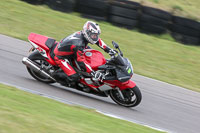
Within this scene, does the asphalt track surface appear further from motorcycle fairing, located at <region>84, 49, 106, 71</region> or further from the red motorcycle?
motorcycle fairing, located at <region>84, 49, 106, 71</region>

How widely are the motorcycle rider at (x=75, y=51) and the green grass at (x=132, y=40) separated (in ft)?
11.4

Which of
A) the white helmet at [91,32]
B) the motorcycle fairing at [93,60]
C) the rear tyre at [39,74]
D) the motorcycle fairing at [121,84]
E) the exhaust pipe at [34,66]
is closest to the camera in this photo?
the white helmet at [91,32]

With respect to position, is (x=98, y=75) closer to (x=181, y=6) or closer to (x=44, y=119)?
(x=44, y=119)

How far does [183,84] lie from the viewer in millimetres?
10805

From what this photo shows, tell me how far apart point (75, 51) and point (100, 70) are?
73cm

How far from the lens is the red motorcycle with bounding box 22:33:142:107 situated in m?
7.77

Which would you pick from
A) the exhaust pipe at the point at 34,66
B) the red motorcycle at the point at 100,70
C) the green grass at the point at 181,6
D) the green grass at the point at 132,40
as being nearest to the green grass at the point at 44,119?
the red motorcycle at the point at 100,70

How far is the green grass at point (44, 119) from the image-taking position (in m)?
4.76

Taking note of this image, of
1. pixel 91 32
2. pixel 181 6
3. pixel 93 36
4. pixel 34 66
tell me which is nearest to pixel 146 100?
pixel 93 36

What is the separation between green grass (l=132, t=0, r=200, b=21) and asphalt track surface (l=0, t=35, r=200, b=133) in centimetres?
644

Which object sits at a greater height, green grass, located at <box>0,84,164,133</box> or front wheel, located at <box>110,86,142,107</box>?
green grass, located at <box>0,84,164,133</box>

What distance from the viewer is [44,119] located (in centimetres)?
525

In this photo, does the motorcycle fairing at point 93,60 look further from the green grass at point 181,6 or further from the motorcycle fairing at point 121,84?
the green grass at point 181,6

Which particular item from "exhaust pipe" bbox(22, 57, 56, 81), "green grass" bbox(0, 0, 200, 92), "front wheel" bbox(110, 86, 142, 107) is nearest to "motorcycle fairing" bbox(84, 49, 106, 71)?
"front wheel" bbox(110, 86, 142, 107)
